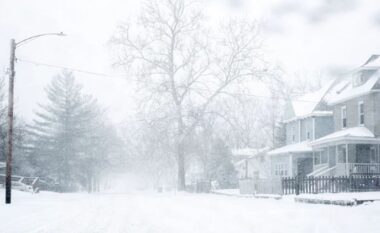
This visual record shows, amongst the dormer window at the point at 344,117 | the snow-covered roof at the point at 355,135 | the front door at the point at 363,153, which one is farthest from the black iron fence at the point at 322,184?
the dormer window at the point at 344,117

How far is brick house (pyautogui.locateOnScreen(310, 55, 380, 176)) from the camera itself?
35.4 m

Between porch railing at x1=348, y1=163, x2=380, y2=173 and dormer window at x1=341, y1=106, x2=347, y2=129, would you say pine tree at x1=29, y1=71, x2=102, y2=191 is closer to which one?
dormer window at x1=341, y1=106, x2=347, y2=129

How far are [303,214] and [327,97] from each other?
31.6 m

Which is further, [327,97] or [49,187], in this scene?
[49,187]

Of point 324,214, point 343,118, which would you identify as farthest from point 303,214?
point 343,118

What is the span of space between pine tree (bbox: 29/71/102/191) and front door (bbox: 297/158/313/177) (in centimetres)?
2489

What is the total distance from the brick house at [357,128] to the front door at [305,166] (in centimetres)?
492

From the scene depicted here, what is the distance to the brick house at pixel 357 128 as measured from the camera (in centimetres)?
3544

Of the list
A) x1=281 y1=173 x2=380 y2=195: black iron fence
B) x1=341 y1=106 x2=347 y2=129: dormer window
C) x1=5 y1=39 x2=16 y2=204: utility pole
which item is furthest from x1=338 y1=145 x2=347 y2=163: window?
x1=5 y1=39 x2=16 y2=204: utility pole

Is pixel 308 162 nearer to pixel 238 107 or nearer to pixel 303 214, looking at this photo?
pixel 238 107

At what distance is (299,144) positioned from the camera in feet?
156

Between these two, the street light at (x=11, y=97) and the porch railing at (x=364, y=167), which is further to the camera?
the porch railing at (x=364, y=167)

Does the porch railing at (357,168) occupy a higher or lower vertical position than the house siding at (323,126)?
lower

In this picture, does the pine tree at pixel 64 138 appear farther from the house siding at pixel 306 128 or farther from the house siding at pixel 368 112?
the house siding at pixel 368 112
